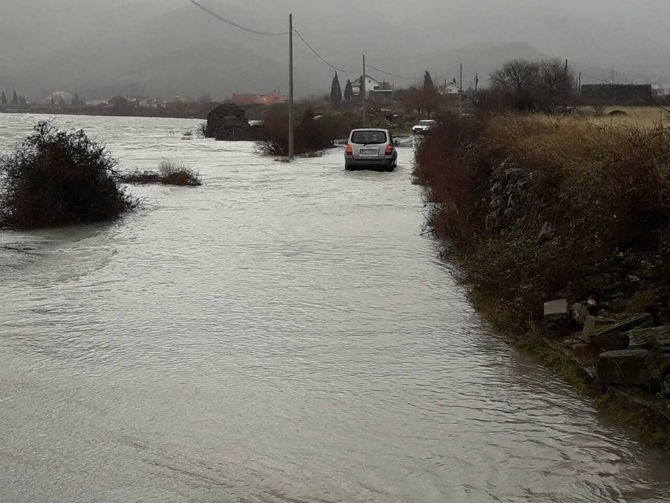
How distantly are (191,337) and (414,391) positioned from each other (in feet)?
9.34

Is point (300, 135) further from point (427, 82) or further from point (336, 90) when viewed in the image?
point (336, 90)

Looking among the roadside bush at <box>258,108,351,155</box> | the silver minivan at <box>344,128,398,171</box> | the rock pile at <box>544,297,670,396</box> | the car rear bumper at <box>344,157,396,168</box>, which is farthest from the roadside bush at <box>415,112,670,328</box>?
the roadside bush at <box>258,108,351,155</box>

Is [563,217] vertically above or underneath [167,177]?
above

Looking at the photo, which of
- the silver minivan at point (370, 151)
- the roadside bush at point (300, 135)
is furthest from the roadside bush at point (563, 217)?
the roadside bush at point (300, 135)

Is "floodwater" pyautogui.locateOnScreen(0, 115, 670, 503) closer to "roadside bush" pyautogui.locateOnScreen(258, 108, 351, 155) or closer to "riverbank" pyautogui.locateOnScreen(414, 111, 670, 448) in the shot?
"riverbank" pyautogui.locateOnScreen(414, 111, 670, 448)

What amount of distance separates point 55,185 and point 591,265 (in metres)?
13.6

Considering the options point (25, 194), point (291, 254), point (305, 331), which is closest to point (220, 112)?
point (25, 194)

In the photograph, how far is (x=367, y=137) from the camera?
3123cm

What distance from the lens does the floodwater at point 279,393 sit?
495 centimetres

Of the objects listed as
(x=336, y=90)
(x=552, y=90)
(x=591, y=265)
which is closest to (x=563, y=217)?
(x=591, y=265)

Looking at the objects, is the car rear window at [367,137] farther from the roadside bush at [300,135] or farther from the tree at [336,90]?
the tree at [336,90]

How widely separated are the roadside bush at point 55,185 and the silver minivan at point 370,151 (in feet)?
44.2

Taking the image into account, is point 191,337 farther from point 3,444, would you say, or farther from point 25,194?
point 25,194

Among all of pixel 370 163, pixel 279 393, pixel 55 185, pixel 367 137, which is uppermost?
pixel 367 137
